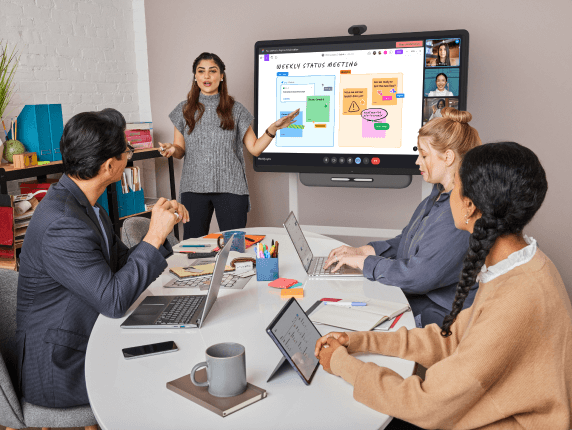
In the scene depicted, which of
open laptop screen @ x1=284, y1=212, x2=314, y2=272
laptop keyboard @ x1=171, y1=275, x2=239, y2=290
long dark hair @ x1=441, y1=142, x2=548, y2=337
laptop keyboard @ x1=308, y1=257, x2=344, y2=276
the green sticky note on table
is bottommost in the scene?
laptop keyboard @ x1=171, y1=275, x2=239, y2=290

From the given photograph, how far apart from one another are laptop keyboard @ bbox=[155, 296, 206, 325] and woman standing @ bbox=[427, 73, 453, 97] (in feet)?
6.93

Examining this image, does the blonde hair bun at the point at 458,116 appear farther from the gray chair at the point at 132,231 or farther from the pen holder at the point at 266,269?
the gray chair at the point at 132,231

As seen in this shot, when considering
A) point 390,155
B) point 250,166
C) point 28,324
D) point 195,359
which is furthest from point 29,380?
point 250,166

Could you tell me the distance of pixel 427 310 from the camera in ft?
5.60

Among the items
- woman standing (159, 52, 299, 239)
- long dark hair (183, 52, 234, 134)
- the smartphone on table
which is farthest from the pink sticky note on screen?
the smartphone on table

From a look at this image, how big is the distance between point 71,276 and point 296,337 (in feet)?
2.33

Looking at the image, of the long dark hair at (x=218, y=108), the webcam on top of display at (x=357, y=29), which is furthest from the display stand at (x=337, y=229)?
the webcam on top of display at (x=357, y=29)

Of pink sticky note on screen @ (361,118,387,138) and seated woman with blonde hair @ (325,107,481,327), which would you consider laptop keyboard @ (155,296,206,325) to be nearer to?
seated woman with blonde hair @ (325,107,481,327)

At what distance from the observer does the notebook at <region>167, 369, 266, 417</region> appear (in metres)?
0.97

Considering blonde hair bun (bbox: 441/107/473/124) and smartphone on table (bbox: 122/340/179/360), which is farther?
blonde hair bun (bbox: 441/107/473/124)

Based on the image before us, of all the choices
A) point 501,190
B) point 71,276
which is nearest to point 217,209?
point 71,276

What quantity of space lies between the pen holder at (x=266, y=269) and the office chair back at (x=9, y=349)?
0.79 meters

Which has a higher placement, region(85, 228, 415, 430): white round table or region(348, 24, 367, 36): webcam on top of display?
region(348, 24, 367, 36): webcam on top of display

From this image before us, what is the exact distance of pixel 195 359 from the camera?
1186mm
